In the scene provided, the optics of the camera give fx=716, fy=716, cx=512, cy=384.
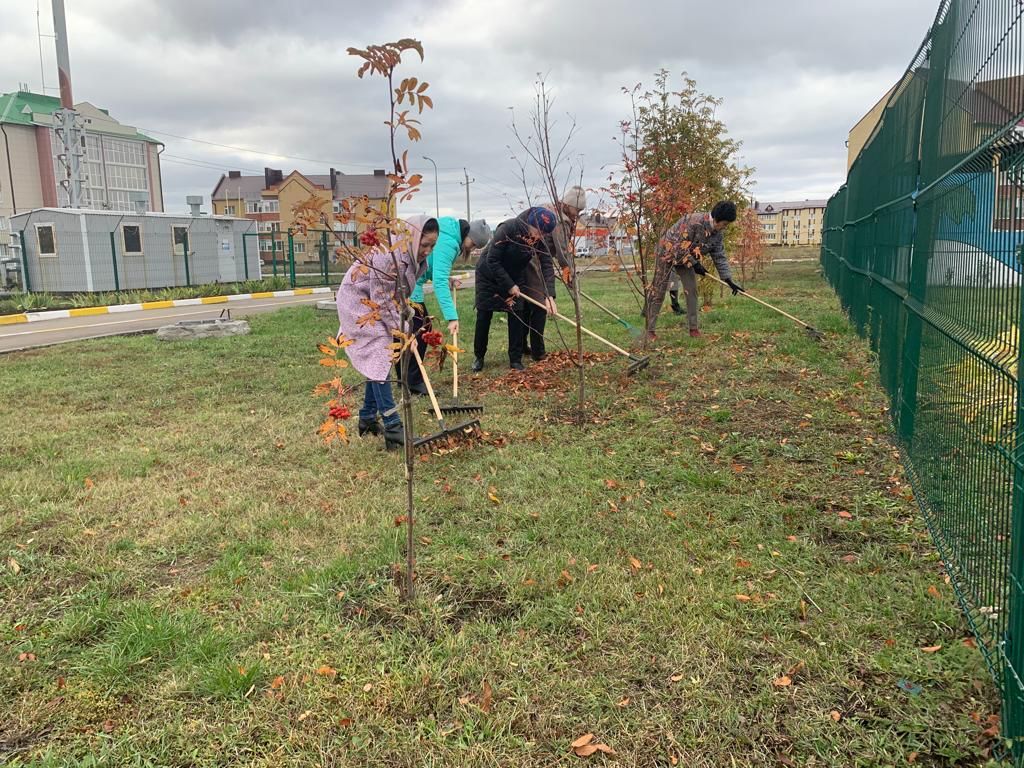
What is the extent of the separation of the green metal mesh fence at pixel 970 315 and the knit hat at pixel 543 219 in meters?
2.81

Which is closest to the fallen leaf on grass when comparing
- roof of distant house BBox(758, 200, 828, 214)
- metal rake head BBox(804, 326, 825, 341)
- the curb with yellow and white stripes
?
metal rake head BBox(804, 326, 825, 341)

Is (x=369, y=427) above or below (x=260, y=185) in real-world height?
below

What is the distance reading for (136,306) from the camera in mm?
16688

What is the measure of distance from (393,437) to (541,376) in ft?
7.63

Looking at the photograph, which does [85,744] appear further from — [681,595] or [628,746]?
[681,595]

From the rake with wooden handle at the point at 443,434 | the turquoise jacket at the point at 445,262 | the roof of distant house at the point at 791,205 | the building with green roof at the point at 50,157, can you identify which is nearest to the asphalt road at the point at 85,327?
the turquoise jacket at the point at 445,262

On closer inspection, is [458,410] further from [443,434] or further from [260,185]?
[260,185]

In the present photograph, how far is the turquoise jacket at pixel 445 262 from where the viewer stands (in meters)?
5.19

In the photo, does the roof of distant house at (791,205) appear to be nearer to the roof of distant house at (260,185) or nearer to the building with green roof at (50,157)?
the roof of distant house at (260,185)

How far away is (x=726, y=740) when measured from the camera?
Result: 1.90 m

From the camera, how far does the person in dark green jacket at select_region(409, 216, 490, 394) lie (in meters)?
5.15

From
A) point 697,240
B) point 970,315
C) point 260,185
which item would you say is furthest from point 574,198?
point 260,185

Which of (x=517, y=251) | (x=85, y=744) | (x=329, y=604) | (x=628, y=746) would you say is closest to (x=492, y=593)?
(x=329, y=604)

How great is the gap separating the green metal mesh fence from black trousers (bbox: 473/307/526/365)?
341 centimetres
